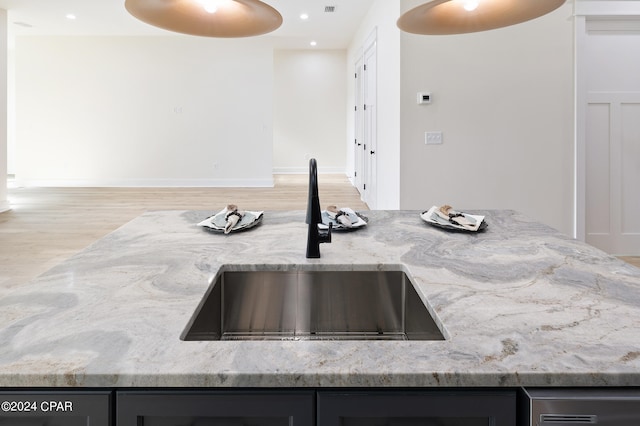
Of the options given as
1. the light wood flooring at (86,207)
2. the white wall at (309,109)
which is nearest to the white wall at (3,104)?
the light wood flooring at (86,207)

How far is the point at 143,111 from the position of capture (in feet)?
31.7

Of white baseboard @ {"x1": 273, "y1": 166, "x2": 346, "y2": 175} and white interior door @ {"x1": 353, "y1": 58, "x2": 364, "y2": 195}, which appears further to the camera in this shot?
white baseboard @ {"x1": 273, "y1": 166, "x2": 346, "y2": 175}

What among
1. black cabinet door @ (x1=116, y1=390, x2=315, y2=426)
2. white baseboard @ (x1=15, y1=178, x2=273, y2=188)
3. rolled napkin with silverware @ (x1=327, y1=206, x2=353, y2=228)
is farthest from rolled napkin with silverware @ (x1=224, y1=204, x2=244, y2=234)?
white baseboard @ (x1=15, y1=178, x2=273, y2=188)

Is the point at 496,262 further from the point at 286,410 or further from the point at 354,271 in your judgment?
the point at 286,410

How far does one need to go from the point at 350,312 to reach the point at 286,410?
0.66m

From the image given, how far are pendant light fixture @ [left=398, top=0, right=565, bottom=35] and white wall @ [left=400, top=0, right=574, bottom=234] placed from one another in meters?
2.71

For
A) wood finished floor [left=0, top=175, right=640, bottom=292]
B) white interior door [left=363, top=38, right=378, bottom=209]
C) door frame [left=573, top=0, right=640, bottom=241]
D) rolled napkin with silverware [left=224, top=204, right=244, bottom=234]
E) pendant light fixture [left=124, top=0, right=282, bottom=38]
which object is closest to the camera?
pendant light fixture [left=124, top=0, right=282, bottom=38]

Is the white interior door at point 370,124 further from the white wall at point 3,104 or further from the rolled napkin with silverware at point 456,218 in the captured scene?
the white wall at point 3,104

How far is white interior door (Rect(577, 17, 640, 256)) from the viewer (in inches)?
173

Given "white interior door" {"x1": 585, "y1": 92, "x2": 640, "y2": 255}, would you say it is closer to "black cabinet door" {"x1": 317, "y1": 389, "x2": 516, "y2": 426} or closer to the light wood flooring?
the light wood flooring

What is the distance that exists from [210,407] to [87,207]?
24.4 ft

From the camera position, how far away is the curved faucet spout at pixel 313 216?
1397 millimetres

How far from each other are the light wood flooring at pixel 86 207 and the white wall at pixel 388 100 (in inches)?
67.5

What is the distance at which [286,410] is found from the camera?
0.80m
